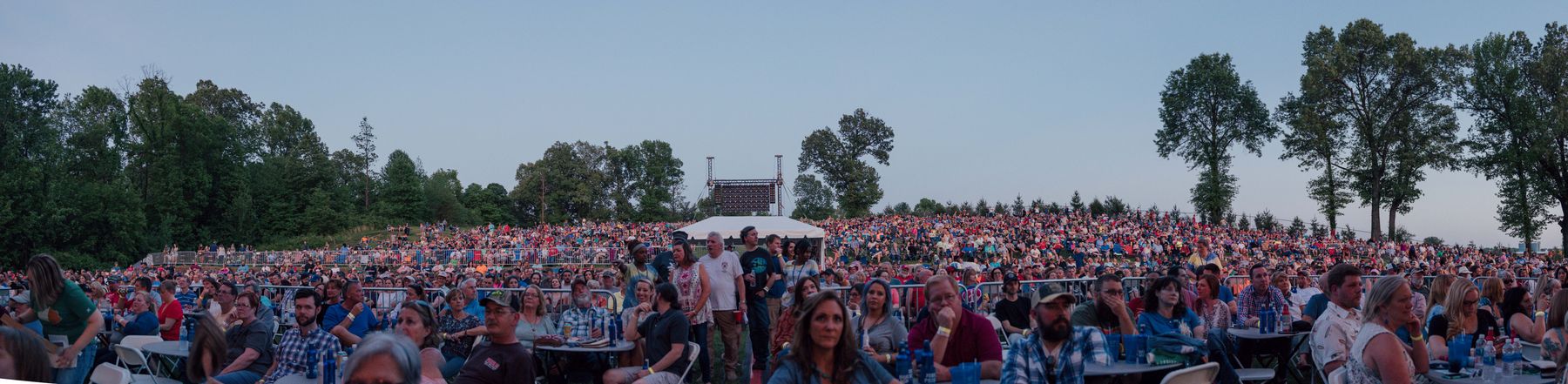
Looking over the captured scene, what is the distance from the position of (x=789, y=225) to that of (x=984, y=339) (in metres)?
16.3

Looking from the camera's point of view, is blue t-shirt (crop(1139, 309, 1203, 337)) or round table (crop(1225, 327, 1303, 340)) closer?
blue t-shirt (crop(1139, 309, 1203, 337))

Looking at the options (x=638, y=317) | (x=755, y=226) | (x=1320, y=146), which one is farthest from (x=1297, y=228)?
(x=638, y=317)

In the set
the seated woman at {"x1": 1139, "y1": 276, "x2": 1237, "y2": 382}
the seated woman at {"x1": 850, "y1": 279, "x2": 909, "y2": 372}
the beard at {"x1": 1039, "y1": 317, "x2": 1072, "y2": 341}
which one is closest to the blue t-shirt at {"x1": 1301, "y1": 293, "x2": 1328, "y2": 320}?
the seated woman at {"x1": 1139, "y1": 276, "x2": 1237, "y2": 382}

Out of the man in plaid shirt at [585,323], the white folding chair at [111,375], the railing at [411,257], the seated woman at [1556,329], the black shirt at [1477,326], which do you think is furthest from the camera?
the railing at [411,257]

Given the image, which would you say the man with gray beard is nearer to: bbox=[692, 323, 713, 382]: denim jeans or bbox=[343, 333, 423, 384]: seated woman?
bbox=[692, 323, 713, 382]: denim jeans

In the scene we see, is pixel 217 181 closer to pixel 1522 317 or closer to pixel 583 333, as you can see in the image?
pixel 583 333

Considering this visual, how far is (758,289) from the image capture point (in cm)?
841

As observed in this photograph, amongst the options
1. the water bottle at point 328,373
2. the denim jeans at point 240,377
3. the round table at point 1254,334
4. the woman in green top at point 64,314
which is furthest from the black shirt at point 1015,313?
the woman in green top at point 64,314

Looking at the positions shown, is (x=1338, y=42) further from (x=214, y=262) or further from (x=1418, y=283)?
(x=214, y=262)

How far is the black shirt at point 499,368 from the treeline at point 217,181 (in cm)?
4314

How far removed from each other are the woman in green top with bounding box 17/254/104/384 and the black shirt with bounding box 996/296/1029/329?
6550 mm

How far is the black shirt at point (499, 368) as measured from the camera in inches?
189

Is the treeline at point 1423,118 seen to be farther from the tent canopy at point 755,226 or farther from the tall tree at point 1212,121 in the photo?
the tent canopy at point 755,226

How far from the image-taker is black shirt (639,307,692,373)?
5867 mm
